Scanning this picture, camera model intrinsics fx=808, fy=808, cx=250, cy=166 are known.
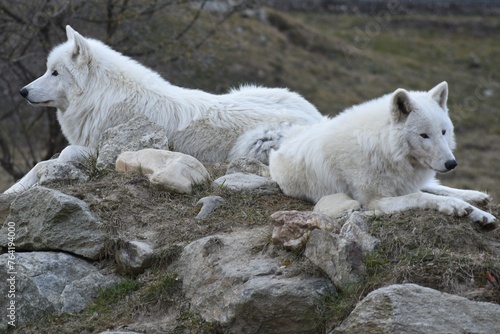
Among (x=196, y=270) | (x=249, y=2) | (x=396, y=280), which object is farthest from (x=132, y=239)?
(x=249, y=2)

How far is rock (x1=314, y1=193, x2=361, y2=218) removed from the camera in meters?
6.18

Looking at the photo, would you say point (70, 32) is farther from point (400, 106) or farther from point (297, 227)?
point (297, 227)

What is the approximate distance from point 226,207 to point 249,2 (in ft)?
→ 26.7

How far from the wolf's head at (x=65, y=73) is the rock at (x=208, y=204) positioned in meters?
3.11

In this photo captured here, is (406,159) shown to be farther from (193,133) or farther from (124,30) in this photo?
(124,30)

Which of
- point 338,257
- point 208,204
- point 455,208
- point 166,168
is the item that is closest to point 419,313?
point 338,257

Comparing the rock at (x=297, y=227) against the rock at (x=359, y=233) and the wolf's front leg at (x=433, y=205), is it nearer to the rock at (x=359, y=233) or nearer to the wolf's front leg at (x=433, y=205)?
the rock at (x=359, y=233)

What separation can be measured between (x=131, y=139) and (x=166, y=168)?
0.93 m

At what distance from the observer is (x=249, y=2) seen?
14102 mm

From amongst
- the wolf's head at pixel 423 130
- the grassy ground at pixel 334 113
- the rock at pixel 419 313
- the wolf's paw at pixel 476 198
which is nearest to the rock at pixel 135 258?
the grassy ground at pixel 334 113

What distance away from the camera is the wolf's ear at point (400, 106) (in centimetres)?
621

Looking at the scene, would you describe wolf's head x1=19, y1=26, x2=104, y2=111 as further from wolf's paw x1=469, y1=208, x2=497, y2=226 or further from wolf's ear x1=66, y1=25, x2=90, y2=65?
wolf's paw x1=469, y1=208, x2=497, y2=226

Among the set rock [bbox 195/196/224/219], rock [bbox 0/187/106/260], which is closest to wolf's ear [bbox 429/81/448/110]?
rock [bbox 195/196/224/219]

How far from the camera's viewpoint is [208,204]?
6.62 metres
